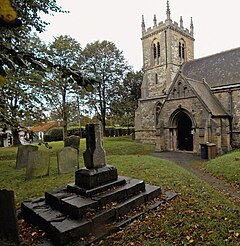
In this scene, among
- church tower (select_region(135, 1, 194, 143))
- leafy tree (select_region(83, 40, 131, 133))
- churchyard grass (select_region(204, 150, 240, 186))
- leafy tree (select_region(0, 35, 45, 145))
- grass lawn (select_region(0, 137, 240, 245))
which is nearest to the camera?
leafy tree (select_region(0, 35, 45, 145))

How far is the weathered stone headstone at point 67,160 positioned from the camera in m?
9.65

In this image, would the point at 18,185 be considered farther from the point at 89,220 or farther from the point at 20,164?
the point at 89,220

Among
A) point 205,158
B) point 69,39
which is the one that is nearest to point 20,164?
point 205,158

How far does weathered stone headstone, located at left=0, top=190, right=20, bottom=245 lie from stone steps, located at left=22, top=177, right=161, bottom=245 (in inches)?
50.6

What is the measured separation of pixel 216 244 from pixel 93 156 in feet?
11.3

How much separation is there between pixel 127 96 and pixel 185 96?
17072 millimetres

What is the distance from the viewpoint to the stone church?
1565 centimetres

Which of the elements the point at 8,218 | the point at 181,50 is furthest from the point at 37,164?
the point at 181,50

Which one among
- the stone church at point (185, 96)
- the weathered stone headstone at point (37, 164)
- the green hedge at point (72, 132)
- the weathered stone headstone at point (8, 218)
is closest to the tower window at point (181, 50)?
the stone church at point (185, 96)

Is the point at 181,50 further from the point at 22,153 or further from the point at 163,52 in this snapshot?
the point at 22,153

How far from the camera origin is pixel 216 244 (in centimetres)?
369

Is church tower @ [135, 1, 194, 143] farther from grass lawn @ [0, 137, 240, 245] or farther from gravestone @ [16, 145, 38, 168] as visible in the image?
grass lawn @ [0, 137, 240, 245]

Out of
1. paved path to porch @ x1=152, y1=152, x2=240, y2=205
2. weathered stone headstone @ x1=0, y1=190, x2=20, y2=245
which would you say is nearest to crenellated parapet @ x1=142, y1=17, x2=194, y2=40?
paved path to porch @ x1=152, y1=152, x2=240, y2=205

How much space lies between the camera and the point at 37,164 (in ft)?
29.4
